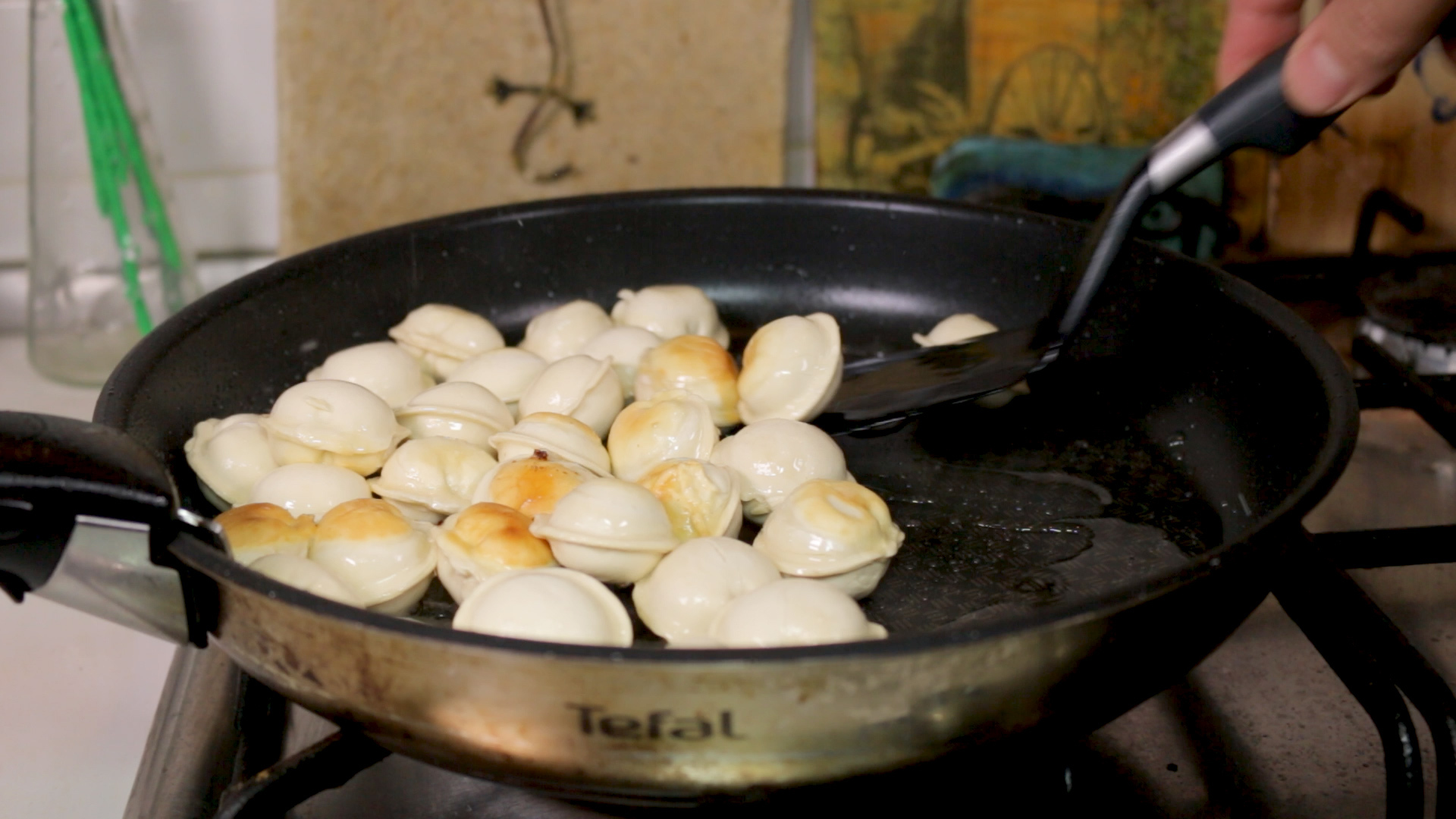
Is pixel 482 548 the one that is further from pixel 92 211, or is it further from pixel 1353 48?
pixel 92 211

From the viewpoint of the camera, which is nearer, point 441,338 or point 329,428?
point 329,428

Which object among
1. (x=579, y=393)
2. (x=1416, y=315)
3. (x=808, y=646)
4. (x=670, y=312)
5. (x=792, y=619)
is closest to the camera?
(x=808, y=646)

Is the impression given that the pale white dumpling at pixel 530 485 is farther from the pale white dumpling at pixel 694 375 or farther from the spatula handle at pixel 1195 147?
the spatula handle at pixel 1195 147

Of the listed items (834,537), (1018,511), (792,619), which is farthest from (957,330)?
(792,619)

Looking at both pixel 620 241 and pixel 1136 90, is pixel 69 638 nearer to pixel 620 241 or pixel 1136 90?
pixel 620 241

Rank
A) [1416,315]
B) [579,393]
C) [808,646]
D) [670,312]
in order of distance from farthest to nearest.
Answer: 1. [1416,315]
2. [670,312]
3. [579,393]
4. [808,646]

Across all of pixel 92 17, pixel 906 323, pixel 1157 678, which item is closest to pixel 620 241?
pixel 906 323

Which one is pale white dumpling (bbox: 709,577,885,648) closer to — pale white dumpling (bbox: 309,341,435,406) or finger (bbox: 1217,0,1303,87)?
pale white dumpling (bbox: 309,341,435,406)
